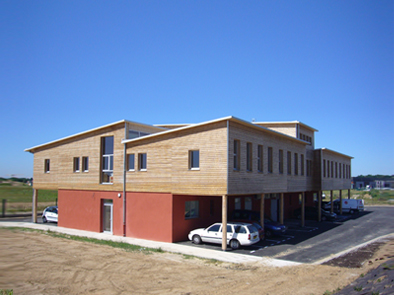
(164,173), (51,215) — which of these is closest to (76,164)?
(51,215)

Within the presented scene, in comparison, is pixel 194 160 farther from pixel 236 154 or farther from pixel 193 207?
pixel 193 207

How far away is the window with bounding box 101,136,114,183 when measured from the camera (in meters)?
25.0

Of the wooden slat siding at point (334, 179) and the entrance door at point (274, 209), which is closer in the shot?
the entrance door at point (274, 209)

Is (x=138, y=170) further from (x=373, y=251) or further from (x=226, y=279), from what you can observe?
(x=373, y=251)

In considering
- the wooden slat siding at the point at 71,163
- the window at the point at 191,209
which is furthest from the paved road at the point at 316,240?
the wooden slat siding at the point at 71,163

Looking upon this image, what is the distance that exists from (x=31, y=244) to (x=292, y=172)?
18598 mm

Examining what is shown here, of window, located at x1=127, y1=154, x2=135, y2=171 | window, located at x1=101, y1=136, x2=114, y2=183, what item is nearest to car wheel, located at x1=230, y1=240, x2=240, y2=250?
window, located at x1=127, y1=154, x2=135, y2=171

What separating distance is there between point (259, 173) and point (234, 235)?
4526 millimetres

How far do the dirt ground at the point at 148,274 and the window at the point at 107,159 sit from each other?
778 centimetres

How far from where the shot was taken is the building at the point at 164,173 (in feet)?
63.6

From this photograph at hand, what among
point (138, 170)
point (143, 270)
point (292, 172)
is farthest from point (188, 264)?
point (292, 172)

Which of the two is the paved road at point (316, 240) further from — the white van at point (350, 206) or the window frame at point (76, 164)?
the window frame at point (76, 164)

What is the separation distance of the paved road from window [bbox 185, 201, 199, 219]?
2154 millimetres

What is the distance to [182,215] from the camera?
853 inches
